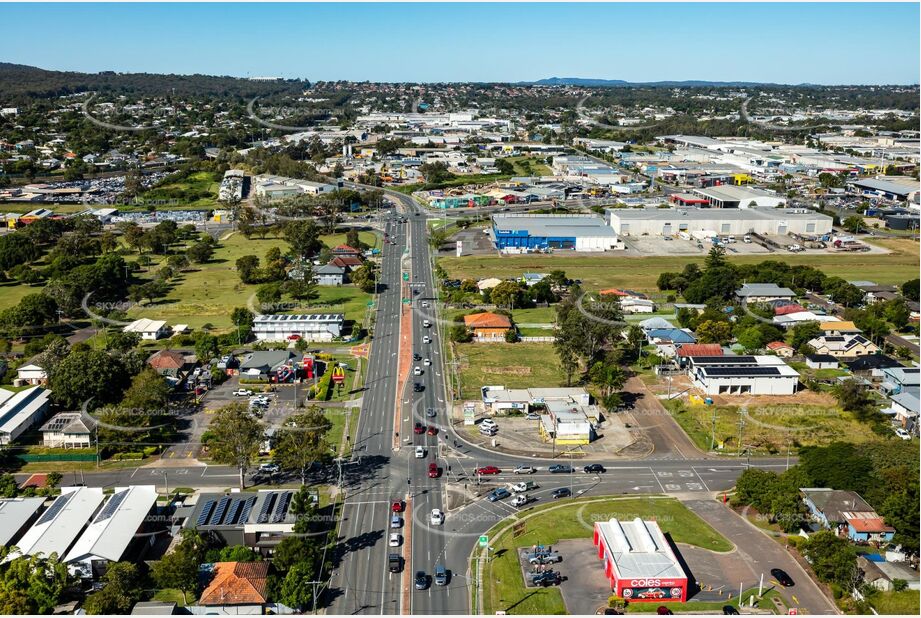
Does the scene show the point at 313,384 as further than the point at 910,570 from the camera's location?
Yes

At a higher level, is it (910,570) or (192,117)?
(192,117)

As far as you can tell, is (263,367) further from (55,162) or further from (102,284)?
(55,162)

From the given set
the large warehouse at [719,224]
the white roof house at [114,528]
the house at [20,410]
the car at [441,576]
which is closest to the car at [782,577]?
the car at [441,576]

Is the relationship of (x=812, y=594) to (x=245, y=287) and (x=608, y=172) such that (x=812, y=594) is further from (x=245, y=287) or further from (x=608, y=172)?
(x=608, y=172)

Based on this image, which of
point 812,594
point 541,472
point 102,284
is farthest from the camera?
point 102,284

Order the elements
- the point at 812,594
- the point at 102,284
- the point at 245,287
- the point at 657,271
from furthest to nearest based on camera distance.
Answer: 1. the point at 657,271
2. the point at 245,287
3. the point at 102,284
4. the point at 812,594

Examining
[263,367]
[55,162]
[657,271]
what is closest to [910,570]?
[263,367]
